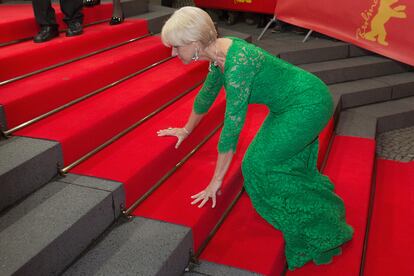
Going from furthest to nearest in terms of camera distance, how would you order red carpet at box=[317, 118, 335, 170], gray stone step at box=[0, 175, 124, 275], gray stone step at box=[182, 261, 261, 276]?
red carpet at box=[317, 118, 335, 170] < gray stone step at box=[182, 261, 261, 276] < gray stone step at box=[0, 175, 124, 275]

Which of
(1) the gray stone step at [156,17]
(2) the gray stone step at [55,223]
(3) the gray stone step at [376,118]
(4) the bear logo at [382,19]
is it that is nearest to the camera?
(2) the gray stone step at [55,223]

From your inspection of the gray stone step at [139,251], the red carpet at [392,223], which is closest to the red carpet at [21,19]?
the gray stone step at [139,251]

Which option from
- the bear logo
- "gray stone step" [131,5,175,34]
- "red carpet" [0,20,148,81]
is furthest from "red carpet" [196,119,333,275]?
the bear logo

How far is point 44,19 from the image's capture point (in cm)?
332

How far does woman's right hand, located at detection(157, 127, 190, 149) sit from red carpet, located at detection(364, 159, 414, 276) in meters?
1.24

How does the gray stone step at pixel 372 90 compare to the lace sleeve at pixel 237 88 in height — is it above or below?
below

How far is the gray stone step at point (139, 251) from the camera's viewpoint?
5.97ft

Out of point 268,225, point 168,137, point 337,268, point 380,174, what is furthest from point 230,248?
point 380,174

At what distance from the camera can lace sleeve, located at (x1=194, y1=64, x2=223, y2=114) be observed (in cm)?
213

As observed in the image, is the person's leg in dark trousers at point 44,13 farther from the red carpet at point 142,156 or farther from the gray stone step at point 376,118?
the gray stone step at point 376,118

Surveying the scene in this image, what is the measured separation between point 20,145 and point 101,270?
842 mm

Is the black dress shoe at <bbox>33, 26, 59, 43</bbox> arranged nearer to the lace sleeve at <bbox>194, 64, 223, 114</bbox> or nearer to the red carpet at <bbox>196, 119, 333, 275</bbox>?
the lace sleeve at <bbox>194, 64, 223, 114</bbox>

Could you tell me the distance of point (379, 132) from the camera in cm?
417

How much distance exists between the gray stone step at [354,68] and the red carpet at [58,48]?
1900 mm
